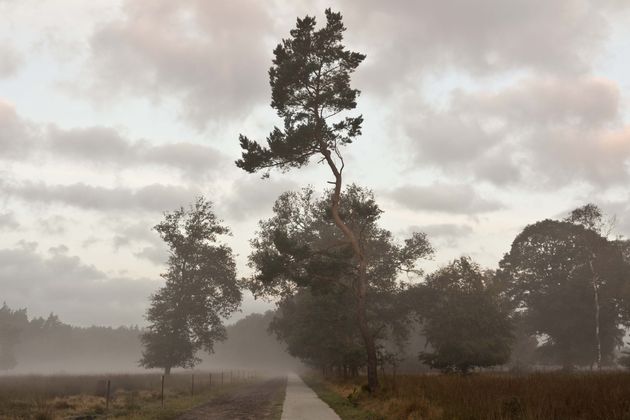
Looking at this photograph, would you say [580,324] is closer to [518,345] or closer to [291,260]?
[518,345]

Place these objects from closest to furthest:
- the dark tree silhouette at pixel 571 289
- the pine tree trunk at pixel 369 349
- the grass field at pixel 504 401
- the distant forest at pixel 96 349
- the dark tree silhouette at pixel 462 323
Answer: the grass field at pixel 504 401 → the pine tree trunk at pixel 369 349 → the dark tree silhouette at pixel 462 323 → the dark tree silhouette at pixel 571 289 → the distant forest at pixel 96 349

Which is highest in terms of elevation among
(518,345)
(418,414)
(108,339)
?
(418,414)

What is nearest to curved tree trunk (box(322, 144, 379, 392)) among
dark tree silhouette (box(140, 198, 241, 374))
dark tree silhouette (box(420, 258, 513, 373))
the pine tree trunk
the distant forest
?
the pine tree trunk

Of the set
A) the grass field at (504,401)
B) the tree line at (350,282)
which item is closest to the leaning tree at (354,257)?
the tree line at (350,282)

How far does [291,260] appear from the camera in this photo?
24125 millimetres

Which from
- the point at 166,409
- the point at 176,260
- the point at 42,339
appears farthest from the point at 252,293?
the point at 42,339

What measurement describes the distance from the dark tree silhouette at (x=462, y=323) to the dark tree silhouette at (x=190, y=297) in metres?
20.4

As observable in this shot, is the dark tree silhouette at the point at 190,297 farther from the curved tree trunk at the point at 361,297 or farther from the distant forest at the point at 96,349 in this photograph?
the distant forest at the point at 96,349

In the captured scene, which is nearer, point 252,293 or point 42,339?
point 252,293

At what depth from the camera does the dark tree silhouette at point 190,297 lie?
4369cm

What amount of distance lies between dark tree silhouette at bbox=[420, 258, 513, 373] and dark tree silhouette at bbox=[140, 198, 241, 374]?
66.8 feet

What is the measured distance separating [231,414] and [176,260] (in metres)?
31.2

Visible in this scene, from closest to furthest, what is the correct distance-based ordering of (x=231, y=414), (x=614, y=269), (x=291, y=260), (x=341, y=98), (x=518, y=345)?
(x=231, y=414) < (x=341, y=98) < (x=291, y=260) < (x=614, y=269) < (x=518, y=345)

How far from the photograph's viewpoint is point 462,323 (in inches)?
1385
